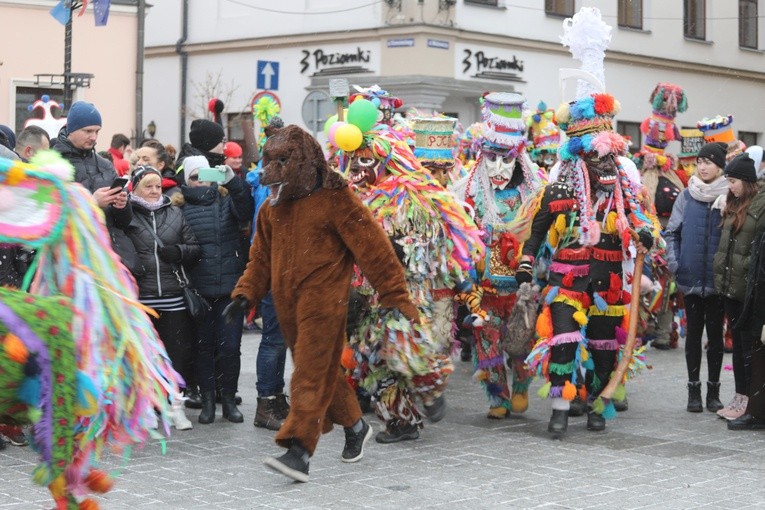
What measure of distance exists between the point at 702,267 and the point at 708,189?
1.89 feet

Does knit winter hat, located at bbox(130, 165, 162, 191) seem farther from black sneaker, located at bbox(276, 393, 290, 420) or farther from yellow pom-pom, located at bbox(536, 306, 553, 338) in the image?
yellow pom-pom, located at bbox(536, 306, 553, 338)

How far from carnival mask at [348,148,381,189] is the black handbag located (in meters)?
1.33

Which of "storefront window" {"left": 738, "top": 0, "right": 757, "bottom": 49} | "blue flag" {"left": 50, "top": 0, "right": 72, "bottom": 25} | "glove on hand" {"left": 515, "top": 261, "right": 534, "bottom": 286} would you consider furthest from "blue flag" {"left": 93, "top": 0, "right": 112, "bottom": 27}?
"storefront window" {"left": 738, "top": 0, "right": 757, "bottom": 49}

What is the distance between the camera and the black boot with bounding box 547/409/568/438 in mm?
8117

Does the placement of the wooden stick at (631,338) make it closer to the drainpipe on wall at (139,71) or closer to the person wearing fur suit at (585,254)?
the person wearing fur suit at (585,254)

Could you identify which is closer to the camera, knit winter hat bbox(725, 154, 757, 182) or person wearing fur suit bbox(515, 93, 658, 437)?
person wearing fur suit bbox(515, 93, 658, 437)

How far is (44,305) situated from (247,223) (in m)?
4.20

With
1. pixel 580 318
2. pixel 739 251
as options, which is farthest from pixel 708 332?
pixel 580 318

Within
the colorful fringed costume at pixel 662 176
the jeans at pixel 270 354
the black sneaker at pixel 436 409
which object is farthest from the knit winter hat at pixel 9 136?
the colorful fringed costume at pixel 662 176

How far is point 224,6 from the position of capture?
28734 millimetres

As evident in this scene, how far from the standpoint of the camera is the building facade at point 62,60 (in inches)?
904

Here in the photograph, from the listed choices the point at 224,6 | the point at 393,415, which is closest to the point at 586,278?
the point at 393,415

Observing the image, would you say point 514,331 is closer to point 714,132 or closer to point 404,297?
point 404,297

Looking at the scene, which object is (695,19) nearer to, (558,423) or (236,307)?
(558,423)
